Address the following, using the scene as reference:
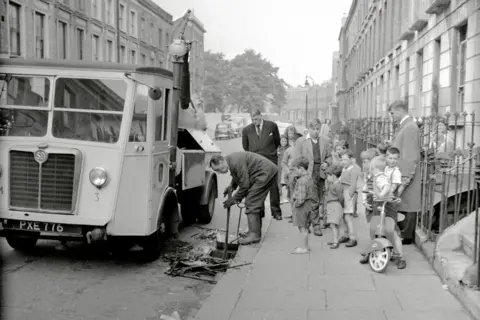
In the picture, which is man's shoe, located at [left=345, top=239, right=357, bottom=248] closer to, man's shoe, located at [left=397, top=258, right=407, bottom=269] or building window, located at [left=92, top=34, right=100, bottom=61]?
man's shoe, located at [left=397, top=258, right=407, bottom=269]

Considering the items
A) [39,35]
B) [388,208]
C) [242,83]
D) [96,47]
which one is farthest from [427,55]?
[242,83]

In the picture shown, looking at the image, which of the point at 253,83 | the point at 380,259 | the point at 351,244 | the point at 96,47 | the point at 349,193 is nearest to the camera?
the point at 380,259

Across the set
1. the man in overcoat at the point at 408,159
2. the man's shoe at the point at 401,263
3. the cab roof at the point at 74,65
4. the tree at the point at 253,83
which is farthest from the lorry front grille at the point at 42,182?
the tree at the point at 253,83

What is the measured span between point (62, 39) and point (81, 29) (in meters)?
2.32

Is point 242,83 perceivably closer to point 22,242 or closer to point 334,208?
point 334,208

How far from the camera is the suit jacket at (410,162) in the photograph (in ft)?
23.8

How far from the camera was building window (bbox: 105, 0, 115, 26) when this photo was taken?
34.2 metres

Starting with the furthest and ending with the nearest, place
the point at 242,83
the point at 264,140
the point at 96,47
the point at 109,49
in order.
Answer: the point at 242,83, the point at 109,49, the point at 96,47, the point at 264,140

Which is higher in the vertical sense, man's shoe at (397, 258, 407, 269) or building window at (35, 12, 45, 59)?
building window at (35, 12, 45, 59)

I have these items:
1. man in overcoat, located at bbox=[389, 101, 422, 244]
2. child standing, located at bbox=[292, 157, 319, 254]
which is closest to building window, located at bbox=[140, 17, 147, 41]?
child standing, located at bbox=[292, 157, 319, 254]

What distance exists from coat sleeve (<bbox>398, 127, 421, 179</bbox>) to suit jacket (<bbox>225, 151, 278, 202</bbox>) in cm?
198

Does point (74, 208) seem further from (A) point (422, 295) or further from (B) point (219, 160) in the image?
(A) point (422, 295)

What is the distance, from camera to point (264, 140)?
10.1m

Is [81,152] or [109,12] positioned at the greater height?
[109,12]
